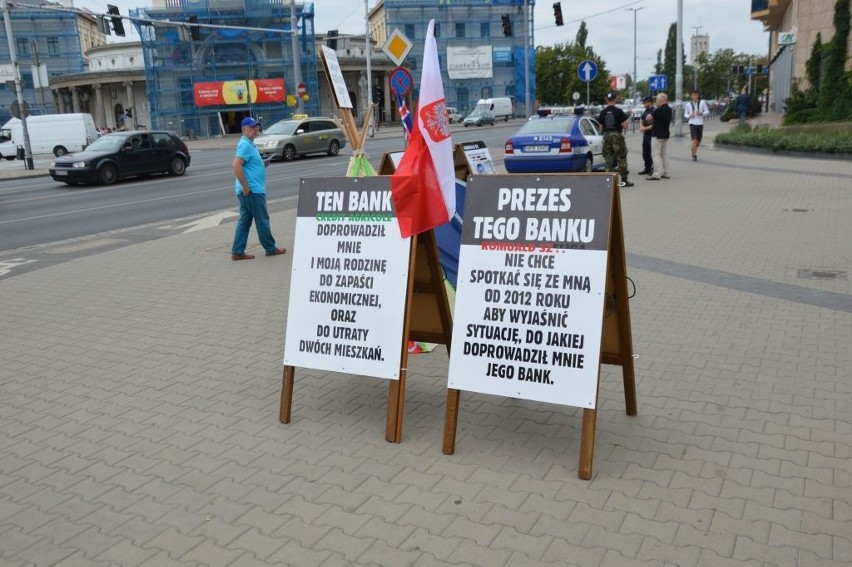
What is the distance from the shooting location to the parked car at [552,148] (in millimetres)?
16953

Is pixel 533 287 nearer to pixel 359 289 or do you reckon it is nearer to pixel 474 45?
pixel 359 289

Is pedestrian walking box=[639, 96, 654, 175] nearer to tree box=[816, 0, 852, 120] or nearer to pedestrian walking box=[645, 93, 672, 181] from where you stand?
pedestrian walking box=[645, 93, 672, 181]

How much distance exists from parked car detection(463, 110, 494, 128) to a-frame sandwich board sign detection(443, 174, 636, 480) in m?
56.1

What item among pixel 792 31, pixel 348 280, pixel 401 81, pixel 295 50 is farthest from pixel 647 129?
pixel 295 50

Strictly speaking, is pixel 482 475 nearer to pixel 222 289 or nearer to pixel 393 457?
pixel 393 457

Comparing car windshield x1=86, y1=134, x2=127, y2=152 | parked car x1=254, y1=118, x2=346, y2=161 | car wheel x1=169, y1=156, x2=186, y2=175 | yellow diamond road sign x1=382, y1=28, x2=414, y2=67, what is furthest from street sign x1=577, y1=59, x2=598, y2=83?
yellow diamond road sign x1=382, y1=28, x2=414, y2=67

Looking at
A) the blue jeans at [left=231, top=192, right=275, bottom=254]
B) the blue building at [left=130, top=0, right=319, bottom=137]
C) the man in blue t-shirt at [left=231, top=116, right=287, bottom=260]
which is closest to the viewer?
the man in blue t-shirt at [left=231, top=116, right=287, bottom=260]

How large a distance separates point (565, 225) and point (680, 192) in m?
12.1

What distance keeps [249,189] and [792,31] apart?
40392mm

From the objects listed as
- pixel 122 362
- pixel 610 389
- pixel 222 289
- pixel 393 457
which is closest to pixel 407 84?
pixel 222 289

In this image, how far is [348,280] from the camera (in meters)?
4.79

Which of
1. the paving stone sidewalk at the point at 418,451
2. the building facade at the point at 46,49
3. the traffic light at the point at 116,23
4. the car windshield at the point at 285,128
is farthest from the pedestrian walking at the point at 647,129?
the building facade at the point at 46,49

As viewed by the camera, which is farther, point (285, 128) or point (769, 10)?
point (769, 10)

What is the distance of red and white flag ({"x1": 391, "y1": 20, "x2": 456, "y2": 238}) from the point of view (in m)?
4.52
